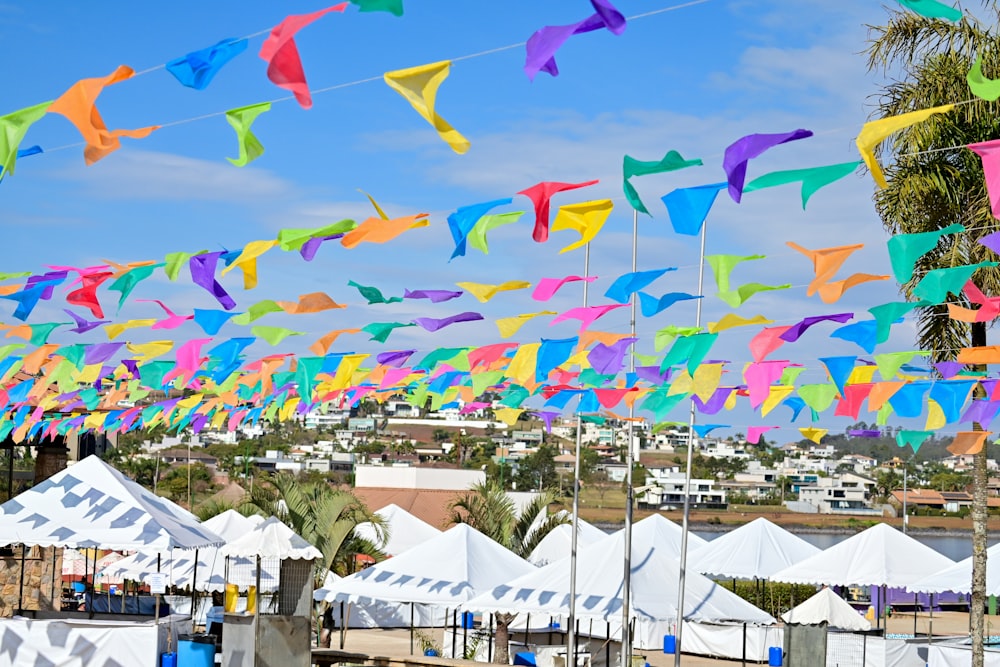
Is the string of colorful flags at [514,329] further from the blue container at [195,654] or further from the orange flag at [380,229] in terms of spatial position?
the blue container at [195,654]

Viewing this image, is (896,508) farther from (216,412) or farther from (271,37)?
(271,37)

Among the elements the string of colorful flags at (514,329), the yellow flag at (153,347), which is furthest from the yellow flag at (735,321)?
the yellow flag at (153,347)

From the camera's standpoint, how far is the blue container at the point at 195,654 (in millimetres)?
14625

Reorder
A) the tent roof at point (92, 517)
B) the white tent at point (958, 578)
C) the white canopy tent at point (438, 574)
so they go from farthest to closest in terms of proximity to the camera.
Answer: the white tent at point (958, 578)
the white canopy tent at point (438, 574)
the tent roof at point (92, 517)

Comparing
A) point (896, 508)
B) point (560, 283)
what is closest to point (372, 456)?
point (896, 508)

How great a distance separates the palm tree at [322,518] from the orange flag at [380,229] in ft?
55.7

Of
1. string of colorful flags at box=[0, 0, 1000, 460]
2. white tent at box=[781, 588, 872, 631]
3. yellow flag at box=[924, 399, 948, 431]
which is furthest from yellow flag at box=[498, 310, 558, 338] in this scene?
white tent at box=[781, 588, 872, 631]

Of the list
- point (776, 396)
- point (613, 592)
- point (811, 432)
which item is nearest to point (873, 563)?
point (811, 432)

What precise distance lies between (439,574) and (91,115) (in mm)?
10697

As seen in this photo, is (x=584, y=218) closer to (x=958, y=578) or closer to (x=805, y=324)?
(x=805, y=324)

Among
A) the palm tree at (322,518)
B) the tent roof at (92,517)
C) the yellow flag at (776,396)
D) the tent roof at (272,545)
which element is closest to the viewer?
the yellow flag at (776,396)

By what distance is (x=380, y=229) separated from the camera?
7.46 meters

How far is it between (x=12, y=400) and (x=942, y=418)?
1045 cm

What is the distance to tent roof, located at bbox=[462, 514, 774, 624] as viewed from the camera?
1338 cm
